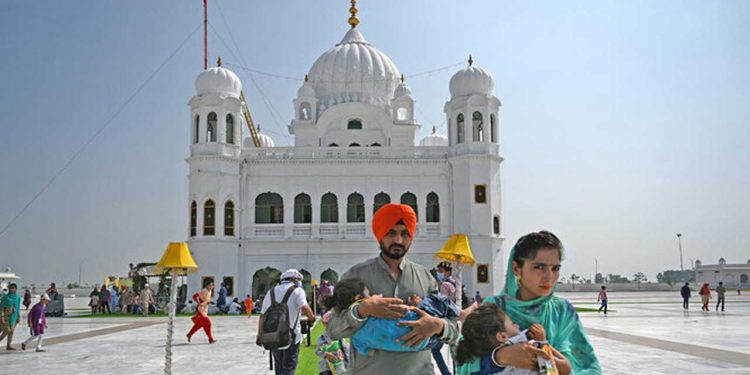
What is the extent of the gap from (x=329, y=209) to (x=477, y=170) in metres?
7.83

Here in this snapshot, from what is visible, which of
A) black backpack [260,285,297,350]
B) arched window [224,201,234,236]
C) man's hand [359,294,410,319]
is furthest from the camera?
arched window [224,201,234,236]

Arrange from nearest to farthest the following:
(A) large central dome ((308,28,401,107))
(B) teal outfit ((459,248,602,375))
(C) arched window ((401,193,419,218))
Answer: (B) teal outfit ((459,248,602,375))
(C) arched window ((401,193,419,218))
(A) large central dome ((308,28,401,107))

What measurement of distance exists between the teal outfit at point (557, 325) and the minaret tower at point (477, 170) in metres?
30.3

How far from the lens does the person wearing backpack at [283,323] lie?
7184 mm

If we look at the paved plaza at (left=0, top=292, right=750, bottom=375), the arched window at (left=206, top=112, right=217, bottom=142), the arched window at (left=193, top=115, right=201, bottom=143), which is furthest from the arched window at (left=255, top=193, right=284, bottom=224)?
the paved plaza at (left=0, top=292, right=750, bottom=375)

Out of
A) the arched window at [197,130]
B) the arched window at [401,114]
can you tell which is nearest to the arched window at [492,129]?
the arched window at [401,114]

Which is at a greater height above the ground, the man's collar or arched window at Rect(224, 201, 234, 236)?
arched window at Rect(224, 201, 234, 236)

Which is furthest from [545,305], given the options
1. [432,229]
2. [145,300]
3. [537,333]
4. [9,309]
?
[432,229]

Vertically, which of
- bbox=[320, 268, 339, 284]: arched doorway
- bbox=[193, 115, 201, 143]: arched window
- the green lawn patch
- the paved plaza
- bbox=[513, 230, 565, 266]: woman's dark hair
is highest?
bbox=[193, 115, 201, 143]: arched window

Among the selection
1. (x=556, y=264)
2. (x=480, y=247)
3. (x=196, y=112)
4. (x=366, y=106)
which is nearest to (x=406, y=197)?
(x=480, y=247)

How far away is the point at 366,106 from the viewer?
4009 centimetres

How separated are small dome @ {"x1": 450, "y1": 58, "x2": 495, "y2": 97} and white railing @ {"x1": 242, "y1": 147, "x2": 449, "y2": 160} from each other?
3.64 m

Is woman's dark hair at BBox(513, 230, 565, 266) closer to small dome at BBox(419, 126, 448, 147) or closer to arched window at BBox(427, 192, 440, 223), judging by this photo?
arched window at BBox(427, 192, 440, 223)

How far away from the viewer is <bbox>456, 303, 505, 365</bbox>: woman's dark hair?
9.80 feet
